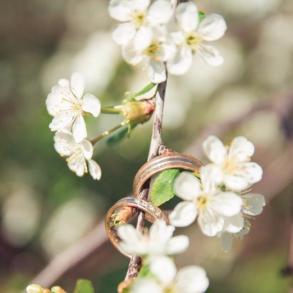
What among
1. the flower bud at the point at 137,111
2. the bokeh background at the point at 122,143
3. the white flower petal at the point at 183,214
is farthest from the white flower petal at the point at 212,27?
the bokeh background at the point at 122,143

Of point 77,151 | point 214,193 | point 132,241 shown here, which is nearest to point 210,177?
point 214,193

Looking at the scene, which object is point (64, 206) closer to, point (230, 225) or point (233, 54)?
point (233, 54)

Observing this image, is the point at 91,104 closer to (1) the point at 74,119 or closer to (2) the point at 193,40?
(1) the point at 74,119

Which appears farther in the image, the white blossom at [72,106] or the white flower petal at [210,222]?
the white blossom at [72,106]

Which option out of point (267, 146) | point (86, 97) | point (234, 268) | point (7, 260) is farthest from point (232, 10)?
point (86, 97)

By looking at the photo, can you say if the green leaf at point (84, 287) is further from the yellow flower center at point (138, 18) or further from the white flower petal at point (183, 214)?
the yellow flower center at point (138, 18)
